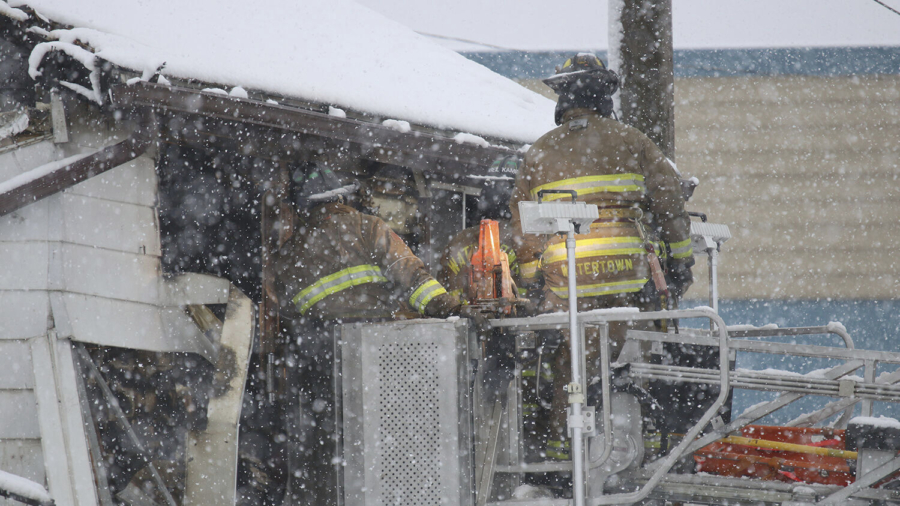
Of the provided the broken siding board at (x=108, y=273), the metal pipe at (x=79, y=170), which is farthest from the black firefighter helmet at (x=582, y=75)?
the broken siding board at (x=108, y=273)

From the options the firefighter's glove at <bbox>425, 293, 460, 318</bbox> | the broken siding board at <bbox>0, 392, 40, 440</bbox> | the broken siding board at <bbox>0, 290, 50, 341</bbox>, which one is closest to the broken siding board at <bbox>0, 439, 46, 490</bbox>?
the broken siding board at <bbox>0, 392, 40, 440</bbox>

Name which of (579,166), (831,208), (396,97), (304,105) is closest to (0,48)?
(304,105)

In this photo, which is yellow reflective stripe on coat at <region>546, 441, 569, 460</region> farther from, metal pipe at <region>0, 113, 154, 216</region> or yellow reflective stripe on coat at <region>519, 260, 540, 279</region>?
metal pipe at <region>0, 113, 154, 216</region>

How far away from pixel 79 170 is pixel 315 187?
1396 mm

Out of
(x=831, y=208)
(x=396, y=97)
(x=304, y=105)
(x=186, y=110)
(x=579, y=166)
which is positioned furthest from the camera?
(x=831, y=208)

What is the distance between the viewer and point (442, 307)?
184 inches

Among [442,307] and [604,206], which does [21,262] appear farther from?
[604,206]

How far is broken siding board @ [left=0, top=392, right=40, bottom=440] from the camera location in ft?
14.4

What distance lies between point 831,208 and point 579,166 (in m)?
11.0

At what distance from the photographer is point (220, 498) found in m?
4.83

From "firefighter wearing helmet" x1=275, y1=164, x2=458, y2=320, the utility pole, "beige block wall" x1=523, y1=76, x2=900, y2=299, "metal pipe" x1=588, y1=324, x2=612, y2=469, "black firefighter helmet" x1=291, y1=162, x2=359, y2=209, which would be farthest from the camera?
"beige block wall" x1=523, y1=76, x2=900, y2=299

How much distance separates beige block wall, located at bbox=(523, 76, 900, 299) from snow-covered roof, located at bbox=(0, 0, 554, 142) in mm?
6314

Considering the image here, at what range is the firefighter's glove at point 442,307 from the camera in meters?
4.62

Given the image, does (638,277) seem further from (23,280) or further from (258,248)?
(23,280)
